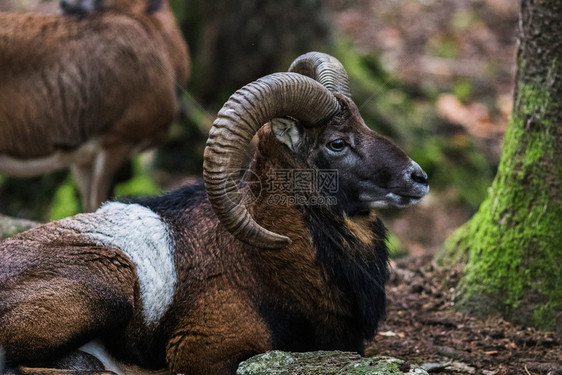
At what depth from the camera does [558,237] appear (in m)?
5.81

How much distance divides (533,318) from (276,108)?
9.61 feet

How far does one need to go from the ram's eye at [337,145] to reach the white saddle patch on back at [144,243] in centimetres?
144

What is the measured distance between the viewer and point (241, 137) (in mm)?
4695

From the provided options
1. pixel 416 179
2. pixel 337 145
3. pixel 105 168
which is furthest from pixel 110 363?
pixel 105 168

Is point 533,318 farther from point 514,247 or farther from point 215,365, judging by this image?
point 215,365

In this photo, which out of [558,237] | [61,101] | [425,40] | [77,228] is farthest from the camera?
[425,40]

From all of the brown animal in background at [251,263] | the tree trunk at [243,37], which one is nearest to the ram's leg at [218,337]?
the brown animal in background at [251,263]

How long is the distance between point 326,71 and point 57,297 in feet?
8.98

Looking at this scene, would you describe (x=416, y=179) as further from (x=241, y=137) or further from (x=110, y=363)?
(x=110, y=363)

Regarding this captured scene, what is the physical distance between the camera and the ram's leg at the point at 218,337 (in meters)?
4.98

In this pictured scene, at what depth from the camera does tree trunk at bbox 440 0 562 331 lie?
581 centimetres

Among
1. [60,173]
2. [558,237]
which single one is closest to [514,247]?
[558,237]

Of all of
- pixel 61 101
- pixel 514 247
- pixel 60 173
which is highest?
pixel 514 247

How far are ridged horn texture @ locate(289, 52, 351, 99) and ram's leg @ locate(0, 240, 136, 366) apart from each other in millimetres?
2144
